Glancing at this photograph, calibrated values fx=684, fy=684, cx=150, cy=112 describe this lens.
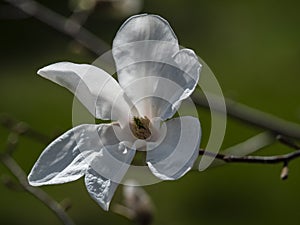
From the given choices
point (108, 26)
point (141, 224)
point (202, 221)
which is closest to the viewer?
point (141, 224)

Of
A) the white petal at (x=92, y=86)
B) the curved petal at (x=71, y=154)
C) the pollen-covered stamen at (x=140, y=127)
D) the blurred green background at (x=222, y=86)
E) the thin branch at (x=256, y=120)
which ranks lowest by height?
the blurred green background at (x=222, y=86)

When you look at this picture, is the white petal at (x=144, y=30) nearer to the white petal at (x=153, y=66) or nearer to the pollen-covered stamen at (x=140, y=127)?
the white petal at (x=153, y=66)

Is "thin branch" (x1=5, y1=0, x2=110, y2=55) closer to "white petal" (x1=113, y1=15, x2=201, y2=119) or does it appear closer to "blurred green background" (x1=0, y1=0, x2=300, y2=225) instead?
"blurred green background" (x1=0, y1=0, x2=300, y2=225)

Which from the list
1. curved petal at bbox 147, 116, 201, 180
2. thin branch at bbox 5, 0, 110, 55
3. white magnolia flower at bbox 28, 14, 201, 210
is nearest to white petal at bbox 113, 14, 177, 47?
white magnolia flower at bbox 28, 14, 201, 210

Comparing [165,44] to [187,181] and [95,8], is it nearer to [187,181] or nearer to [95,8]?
[95,8]

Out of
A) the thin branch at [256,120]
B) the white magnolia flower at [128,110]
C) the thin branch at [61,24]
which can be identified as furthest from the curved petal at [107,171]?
the thin branch at [61,24]

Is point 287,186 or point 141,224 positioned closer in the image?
point 141,224

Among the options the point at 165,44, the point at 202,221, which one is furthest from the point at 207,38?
the point at 165,44
